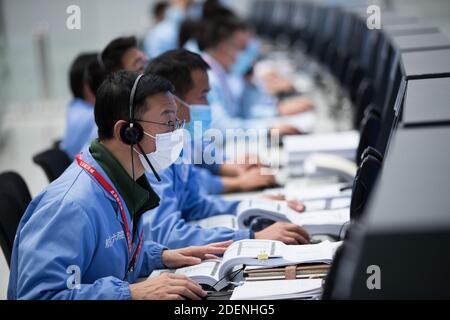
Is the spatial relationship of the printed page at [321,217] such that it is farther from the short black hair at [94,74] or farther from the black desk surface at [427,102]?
the short black hair at [94,74]

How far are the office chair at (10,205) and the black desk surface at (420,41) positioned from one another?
149cm

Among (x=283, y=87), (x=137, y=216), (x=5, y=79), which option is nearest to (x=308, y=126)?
(x=283, y=87)

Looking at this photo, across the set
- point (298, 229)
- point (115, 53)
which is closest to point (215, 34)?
point (115, 53)

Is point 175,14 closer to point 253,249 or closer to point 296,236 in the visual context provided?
point 296,236

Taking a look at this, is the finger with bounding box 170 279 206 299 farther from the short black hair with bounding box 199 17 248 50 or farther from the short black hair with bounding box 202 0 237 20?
the short black hair with bounding box 202 0 237 20

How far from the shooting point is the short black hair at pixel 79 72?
3.59 meters

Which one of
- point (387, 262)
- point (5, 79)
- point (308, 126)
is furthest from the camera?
point (5, 79)

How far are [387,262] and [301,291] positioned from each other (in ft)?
2.04

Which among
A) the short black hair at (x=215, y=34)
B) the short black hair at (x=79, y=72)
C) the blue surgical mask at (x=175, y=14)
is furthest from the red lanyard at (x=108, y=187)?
the blue surgical mask at (x=175, y=14)

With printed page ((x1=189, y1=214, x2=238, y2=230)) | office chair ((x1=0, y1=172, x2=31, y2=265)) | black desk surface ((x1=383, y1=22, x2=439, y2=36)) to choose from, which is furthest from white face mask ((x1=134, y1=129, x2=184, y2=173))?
black desk surface ((x1=383, y1=22, x2=439, y2=36))

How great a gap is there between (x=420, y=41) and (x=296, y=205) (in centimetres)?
92

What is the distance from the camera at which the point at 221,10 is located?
6.26m
